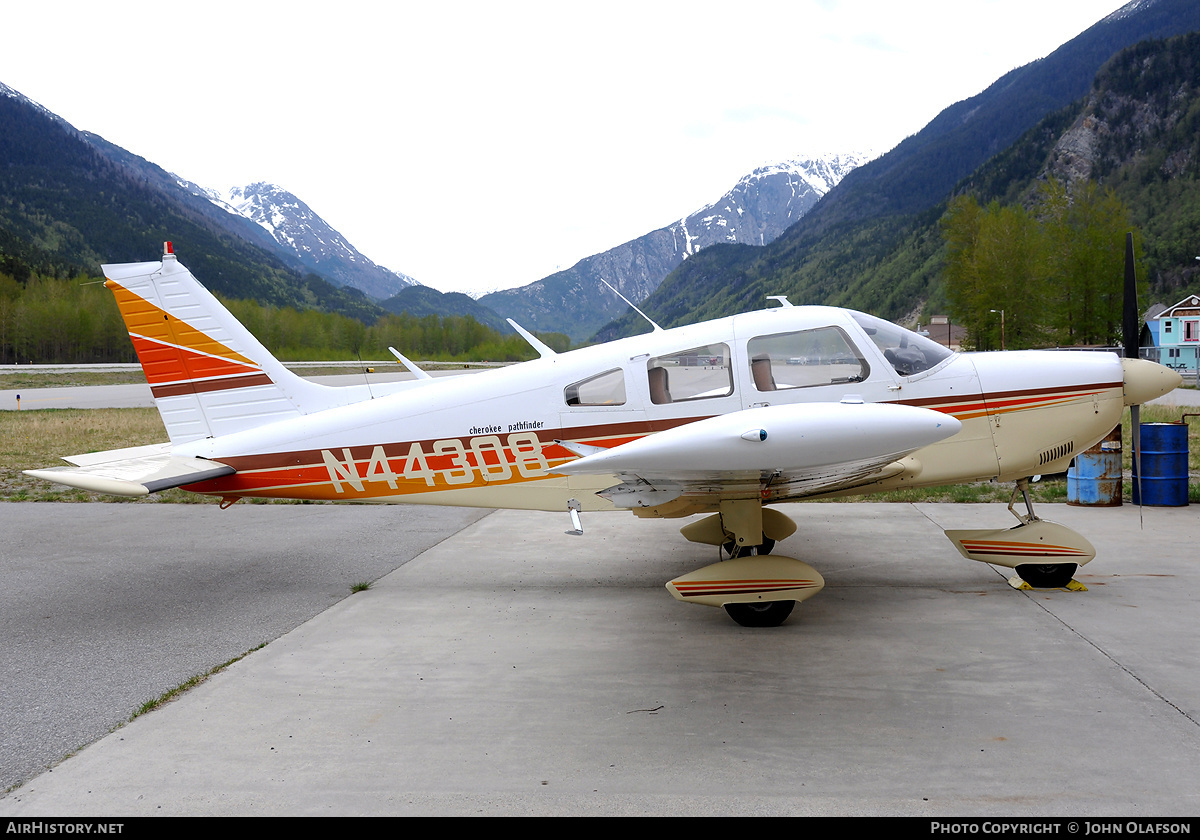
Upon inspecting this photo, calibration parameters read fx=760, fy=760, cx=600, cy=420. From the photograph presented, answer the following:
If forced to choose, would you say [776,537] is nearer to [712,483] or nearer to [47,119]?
[712,483]

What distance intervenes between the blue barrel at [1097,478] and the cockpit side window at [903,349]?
15.0 feet

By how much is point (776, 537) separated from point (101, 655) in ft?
18.0

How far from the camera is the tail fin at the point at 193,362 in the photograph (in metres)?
6.65

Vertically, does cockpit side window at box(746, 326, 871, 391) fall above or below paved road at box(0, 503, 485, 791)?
above

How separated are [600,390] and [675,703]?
2638 mm

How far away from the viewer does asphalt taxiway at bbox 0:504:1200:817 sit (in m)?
3.19

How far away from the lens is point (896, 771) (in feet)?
10.9

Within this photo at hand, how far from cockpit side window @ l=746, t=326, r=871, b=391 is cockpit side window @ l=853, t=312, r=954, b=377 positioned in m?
0.23

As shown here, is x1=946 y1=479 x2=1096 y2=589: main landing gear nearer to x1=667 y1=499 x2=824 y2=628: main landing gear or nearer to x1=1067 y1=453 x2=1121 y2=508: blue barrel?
x1=667 y1=499 x2=824 y2=628: main landing gear

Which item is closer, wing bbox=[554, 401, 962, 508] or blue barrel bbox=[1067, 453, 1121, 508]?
wing bbox=[554, 401, 962, 508]

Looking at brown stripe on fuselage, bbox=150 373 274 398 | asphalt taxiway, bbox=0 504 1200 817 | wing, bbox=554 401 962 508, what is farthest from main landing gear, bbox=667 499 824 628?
brown stripe on fuselage, bbox=150 373 274 398

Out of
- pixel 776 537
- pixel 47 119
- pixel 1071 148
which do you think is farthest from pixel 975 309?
pixel 47 119

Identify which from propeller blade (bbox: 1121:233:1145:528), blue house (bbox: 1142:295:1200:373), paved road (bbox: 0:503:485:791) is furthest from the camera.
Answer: blue house (bbox: 1142:295:1200:373)

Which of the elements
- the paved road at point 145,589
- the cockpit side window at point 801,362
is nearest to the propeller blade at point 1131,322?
the cockpit side window at point 801,362
